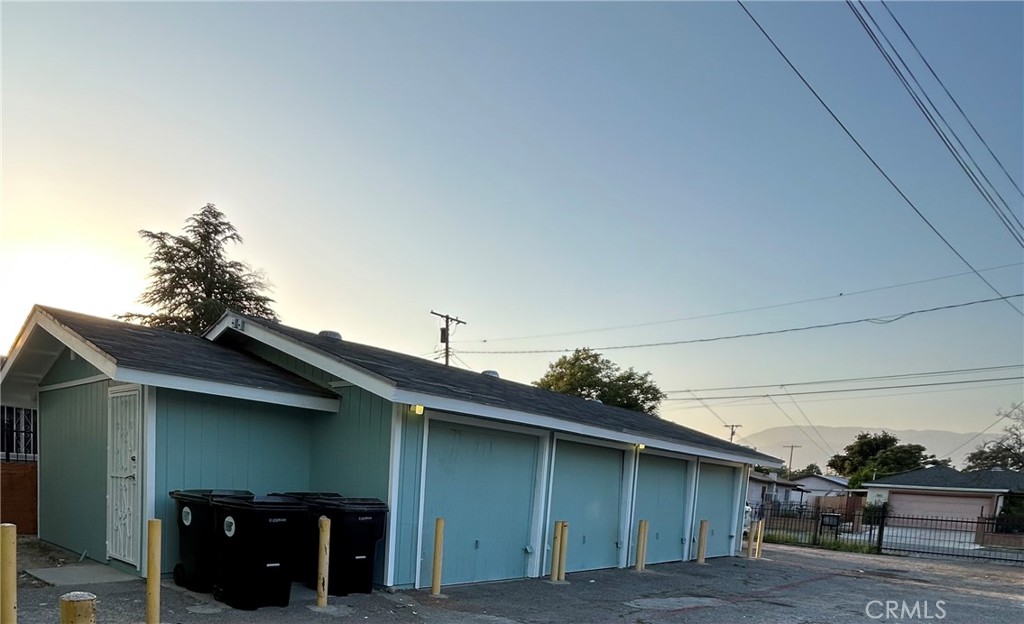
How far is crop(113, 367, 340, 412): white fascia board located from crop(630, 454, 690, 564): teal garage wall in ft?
21.3

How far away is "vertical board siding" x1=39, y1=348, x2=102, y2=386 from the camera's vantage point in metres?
8.47

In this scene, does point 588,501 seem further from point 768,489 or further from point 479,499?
point 768,489

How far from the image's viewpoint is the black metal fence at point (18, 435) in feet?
38.6

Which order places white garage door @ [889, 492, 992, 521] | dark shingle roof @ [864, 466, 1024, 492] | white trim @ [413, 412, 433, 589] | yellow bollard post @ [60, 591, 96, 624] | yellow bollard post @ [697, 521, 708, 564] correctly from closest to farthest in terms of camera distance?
yellow bollard post @ [60, 591, 96, 624] → white trim @ [413, 412, 433, 589] → yellow bollard post @ [697, 521, 708, 564] → dark shingle roof @ [864, 466, 1024, 492] → white garage door @ [889, 492, 992, 521]

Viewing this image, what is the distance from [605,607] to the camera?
785cm

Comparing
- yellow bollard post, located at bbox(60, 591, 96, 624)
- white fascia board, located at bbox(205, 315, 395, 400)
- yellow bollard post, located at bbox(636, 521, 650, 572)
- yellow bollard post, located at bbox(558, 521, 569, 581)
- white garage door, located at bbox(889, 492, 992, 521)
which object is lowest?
white garage door, located at bbox(889, 492, 992, 521)

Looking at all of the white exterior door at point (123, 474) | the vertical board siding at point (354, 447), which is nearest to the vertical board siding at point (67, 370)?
the white exterior door at point (123, 474)

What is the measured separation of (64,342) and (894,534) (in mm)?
31131

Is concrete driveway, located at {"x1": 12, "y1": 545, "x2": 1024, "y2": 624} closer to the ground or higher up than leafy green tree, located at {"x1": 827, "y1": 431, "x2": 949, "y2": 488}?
higher up

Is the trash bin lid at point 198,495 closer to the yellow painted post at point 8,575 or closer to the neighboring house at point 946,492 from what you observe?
the yellow painted post at point 8,575

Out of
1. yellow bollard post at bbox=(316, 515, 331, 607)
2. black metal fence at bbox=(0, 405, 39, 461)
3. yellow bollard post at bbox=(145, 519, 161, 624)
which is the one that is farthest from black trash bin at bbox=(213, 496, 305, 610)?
black metal fence at bbox=(0, 405, 39, 461)

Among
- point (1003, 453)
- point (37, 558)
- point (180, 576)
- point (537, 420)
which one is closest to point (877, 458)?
point (1003, 453)

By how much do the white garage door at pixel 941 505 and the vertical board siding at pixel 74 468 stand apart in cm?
3575

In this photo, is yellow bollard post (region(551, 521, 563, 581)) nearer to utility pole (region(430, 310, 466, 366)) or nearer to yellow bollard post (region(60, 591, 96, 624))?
yellow bollard post (region(60, 591, 96, 624))
